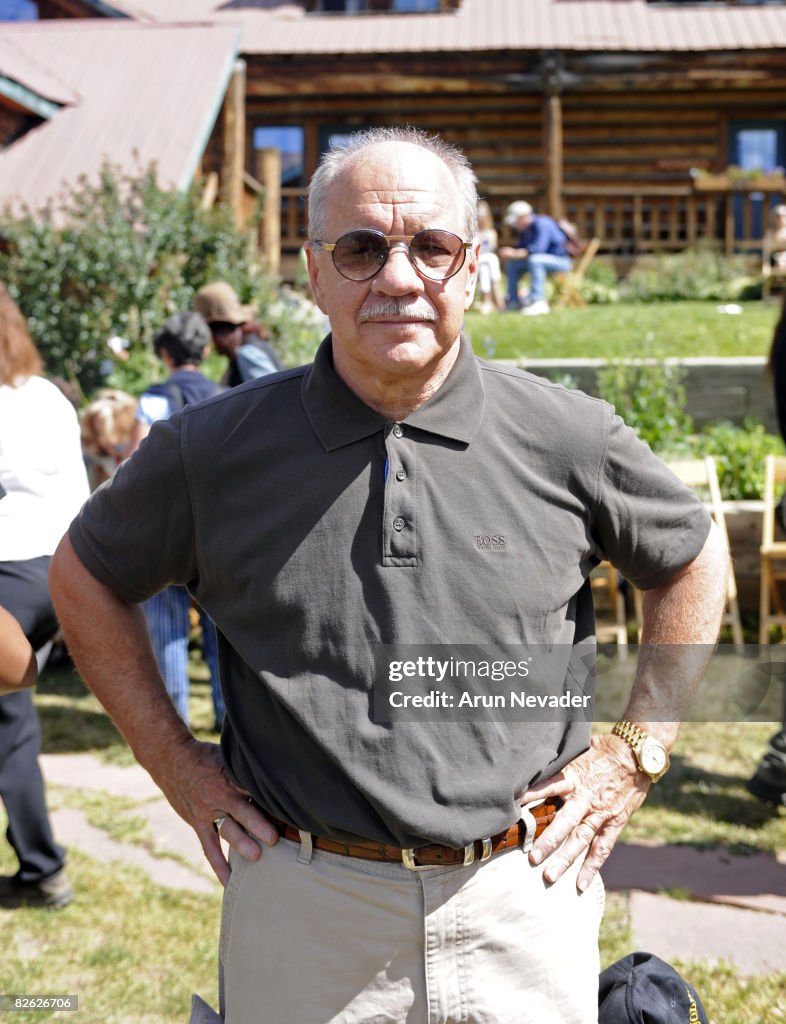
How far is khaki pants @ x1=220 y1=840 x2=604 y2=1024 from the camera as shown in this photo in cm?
165

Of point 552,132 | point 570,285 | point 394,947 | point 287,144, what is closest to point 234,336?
point 394,947

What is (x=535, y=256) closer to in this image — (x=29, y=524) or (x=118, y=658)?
(x=29, y=524)

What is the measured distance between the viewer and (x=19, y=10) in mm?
18609

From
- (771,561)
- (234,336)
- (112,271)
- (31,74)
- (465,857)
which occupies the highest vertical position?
(31,74)

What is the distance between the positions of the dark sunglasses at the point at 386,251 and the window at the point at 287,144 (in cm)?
1683

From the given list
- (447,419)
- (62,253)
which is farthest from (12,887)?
(62,253)

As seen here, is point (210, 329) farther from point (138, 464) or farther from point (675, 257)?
point (675, 257)

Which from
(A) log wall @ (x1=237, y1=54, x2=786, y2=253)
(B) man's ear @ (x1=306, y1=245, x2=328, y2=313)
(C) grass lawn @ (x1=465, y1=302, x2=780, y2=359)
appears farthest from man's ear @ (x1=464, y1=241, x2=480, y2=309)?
(A) log wall @ (x1=237, y1=54, x2=786, y2=253)

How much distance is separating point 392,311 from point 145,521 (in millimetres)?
524

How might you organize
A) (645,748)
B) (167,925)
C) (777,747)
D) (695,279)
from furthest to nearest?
(695,279)
(777,747)
(167,925)
(645,748)

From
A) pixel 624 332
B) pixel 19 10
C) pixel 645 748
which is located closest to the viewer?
pixel 645 748

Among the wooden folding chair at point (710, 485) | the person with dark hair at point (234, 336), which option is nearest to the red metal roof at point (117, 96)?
the person with dark hair at point (234, 336)

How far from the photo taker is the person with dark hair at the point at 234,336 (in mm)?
5324

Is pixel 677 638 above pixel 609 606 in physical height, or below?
above
